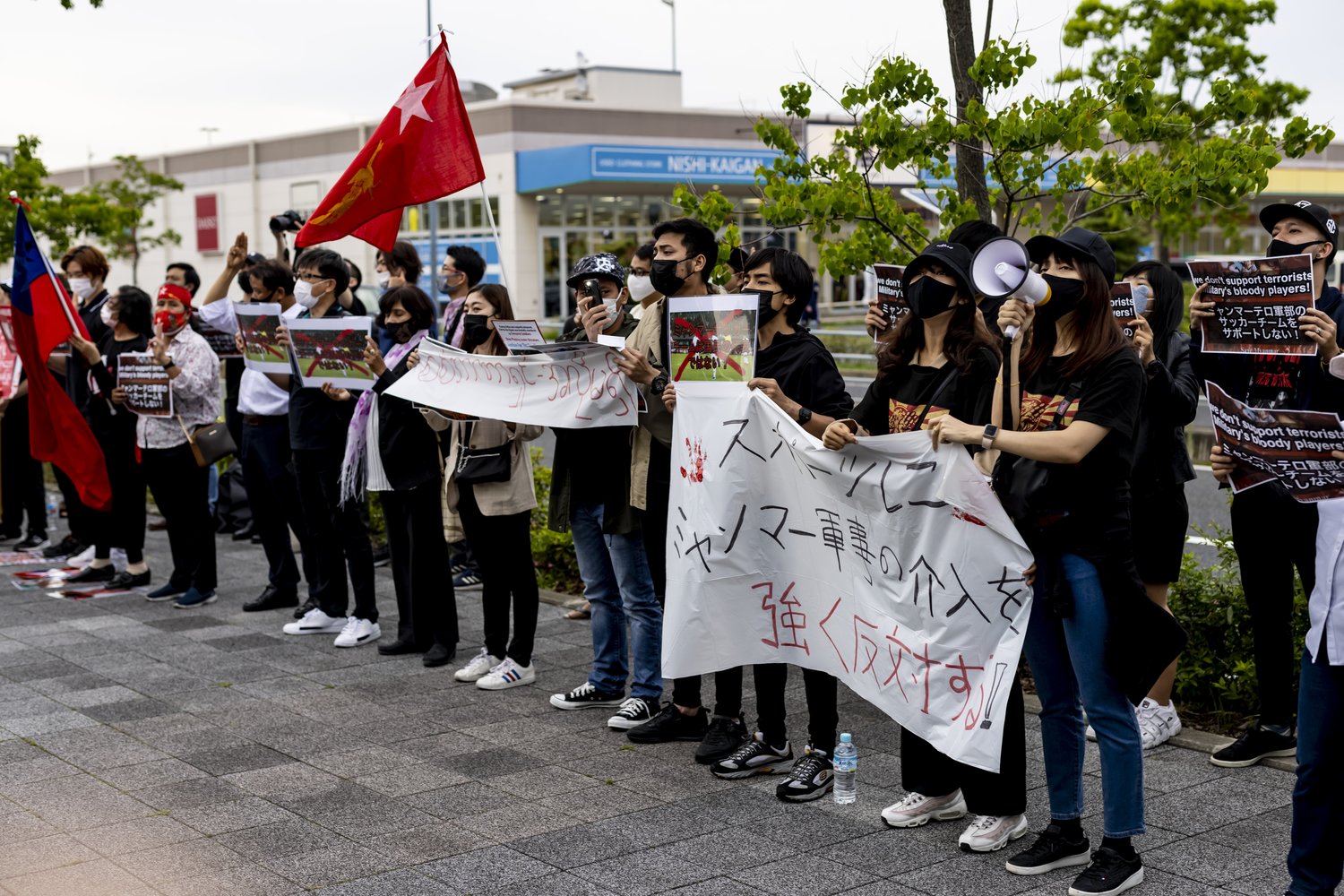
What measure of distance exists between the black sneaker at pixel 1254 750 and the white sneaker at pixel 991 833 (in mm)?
1214

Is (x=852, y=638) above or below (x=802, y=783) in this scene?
above

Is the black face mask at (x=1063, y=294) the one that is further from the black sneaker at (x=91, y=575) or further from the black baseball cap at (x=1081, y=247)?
the black sneaker at (x=91, y=575)

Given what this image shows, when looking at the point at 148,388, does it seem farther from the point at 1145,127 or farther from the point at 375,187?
the point at 1145,127

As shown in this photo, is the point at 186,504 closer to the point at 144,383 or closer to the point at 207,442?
the point at 207,442

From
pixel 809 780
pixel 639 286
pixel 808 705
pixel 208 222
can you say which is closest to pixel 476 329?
pixel 639 286

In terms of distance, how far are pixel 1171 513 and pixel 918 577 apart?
1.48 metres

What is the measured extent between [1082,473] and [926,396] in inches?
26.1

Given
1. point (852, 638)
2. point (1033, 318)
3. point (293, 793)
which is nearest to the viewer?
point (1033, 318)

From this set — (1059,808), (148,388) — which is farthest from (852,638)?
(148,388)

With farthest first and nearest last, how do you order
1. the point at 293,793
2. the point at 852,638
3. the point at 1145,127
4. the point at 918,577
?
1. the point at 1145,127
2. the point at 293,793
3. the point at 852,638
4. the point at 918,577

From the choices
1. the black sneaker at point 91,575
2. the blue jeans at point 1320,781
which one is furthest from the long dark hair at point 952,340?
the black sneaker at point 91,575

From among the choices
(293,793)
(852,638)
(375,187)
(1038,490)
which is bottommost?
(293,793)

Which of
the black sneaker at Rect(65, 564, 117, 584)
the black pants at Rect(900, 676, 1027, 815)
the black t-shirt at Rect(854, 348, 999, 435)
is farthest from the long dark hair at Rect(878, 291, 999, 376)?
the black sneaker at Rect(65, 564, 117, 584)

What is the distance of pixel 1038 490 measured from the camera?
4.23 metres
